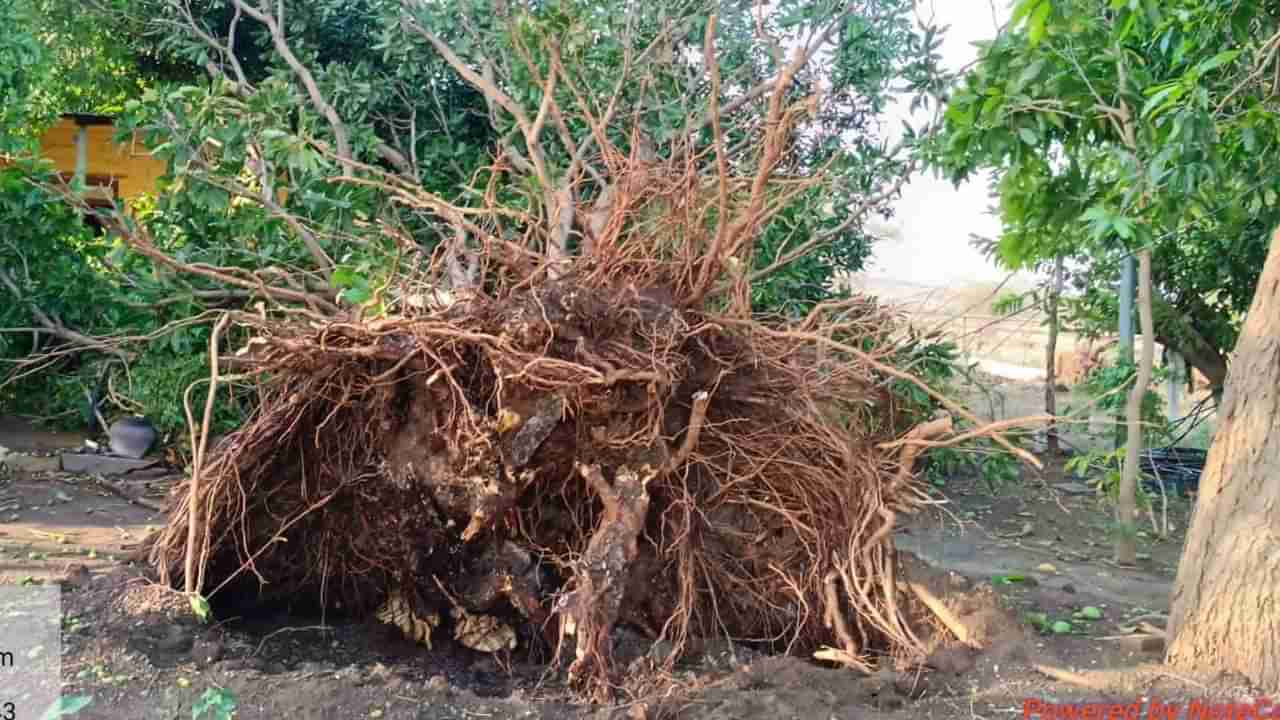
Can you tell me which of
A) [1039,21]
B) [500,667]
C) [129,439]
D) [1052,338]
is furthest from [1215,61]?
[129,439]

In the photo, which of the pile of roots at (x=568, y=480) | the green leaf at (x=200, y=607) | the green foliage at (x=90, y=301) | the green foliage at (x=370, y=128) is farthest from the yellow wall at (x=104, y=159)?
the green leaf at (x=200, y=607)

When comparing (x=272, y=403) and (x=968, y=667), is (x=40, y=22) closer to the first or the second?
(x=272, y=403)

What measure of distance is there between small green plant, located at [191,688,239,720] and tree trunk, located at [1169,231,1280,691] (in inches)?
130

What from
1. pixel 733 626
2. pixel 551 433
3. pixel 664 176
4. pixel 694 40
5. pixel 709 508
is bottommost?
pixel 733 626

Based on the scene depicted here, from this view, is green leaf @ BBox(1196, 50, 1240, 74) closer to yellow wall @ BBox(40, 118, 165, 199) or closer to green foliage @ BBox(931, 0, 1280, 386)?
green foliage @ BBox(931, 0, 1280, 386)

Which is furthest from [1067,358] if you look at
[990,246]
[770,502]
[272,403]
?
[272,403]

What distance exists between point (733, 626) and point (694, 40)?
14.2ft

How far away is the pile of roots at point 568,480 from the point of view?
396cm

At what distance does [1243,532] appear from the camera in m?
3.76

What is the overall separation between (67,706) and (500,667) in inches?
64.5

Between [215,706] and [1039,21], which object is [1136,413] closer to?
[1039,21]

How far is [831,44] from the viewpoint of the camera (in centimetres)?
727

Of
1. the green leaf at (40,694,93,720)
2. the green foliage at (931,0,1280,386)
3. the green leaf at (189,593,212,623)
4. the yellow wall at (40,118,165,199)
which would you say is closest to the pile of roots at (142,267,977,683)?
the green leaf at (189,593,212,623)
